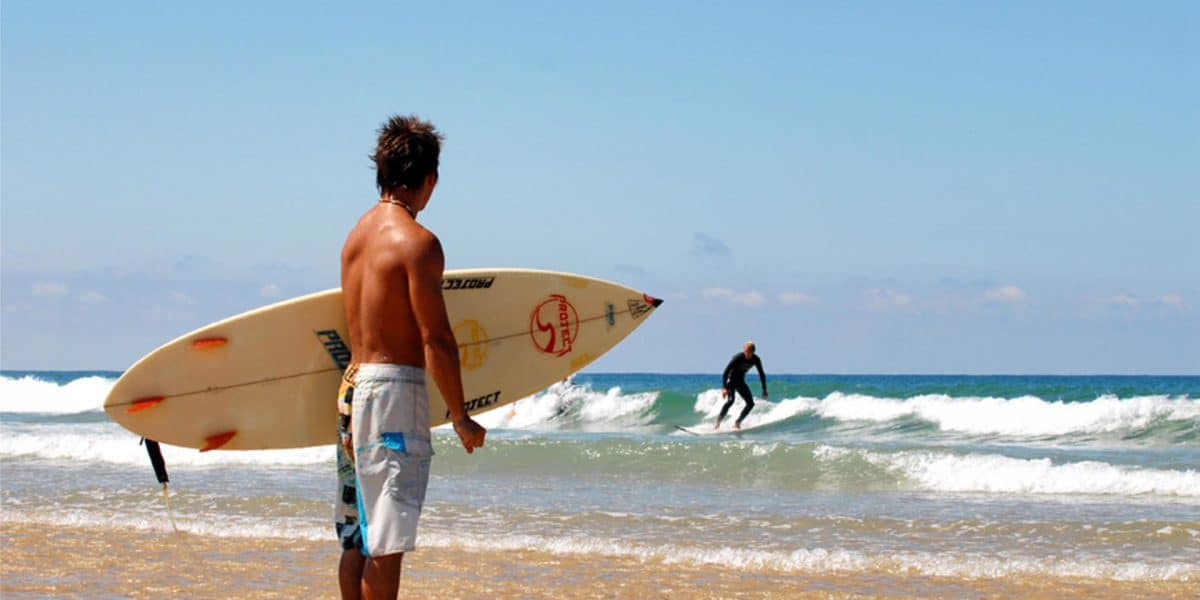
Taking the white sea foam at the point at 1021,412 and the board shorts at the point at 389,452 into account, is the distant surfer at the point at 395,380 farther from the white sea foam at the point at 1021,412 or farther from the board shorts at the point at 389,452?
the white sea foam at the point at 1021,412

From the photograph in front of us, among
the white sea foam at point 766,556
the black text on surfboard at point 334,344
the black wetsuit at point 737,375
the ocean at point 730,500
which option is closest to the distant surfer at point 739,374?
the black wetsuit at point 737,375

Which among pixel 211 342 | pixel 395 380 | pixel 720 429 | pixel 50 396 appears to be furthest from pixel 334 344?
pixel 50 396

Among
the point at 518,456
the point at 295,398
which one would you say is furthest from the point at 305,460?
the point at 295,398

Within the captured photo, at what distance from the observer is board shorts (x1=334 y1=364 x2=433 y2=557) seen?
3.24 m

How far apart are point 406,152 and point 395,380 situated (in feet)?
2.13

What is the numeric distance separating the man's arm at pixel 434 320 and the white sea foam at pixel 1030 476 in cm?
793

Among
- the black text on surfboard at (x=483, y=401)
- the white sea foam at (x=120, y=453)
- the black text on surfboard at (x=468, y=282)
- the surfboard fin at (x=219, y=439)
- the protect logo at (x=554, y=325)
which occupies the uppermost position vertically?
the black text on surfboard at (x=468, y=282)

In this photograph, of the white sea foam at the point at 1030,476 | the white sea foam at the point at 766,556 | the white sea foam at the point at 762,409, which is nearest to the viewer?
the white sea foam at the point at 766,556

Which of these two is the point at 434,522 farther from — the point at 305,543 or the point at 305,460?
the point at 305,460

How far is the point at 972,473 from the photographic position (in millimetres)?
10836

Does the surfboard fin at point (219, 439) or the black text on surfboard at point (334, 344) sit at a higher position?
the black text on surfboard at point (334, 344)

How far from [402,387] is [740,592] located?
283 centimetres

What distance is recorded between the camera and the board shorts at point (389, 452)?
324cm

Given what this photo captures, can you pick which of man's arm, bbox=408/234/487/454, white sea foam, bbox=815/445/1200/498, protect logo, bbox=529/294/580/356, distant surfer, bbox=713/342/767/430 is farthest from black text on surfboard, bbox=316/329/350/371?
distant surfer, bbox=713/342/767/430
